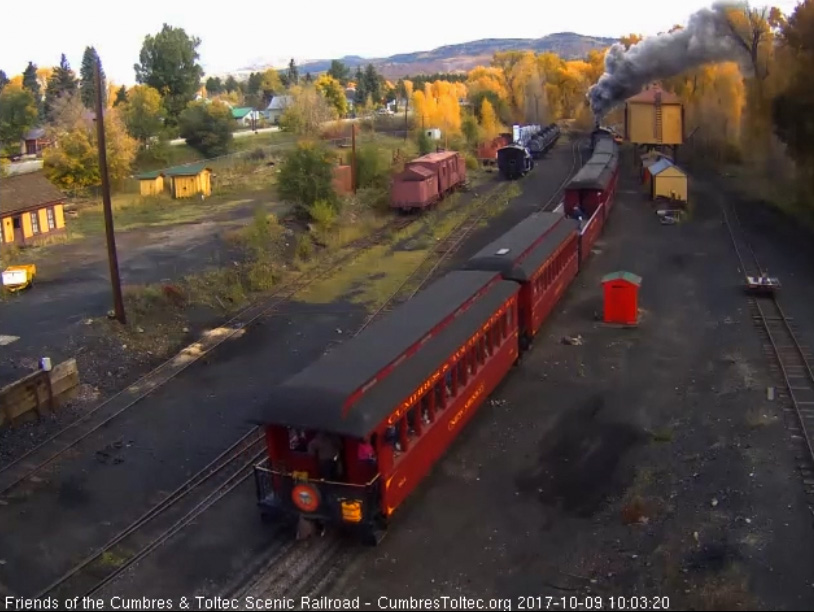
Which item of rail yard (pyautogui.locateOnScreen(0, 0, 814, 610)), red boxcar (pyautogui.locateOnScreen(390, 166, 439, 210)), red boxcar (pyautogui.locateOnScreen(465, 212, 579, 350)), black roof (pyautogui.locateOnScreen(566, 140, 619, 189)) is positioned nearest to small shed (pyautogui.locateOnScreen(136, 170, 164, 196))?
rail yard (pyautogui.locateOnScreen(0, 0, 814, 610))

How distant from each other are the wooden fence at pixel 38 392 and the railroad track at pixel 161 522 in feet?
15.9

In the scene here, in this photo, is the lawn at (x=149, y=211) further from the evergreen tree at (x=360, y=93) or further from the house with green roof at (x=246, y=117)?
the evergreen tree at (x=360, y=93)

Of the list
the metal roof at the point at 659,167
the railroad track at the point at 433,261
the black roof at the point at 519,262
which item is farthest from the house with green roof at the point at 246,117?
the black roof at the point at 519,262

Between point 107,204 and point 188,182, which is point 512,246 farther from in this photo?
point 188,182

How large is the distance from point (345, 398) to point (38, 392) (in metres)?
9.70

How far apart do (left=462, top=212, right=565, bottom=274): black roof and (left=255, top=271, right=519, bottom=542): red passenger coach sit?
4.79m

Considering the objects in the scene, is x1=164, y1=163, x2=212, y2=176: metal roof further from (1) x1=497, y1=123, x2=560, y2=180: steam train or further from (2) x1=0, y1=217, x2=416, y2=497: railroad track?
(2) x1=0, y1=217, x2=416, y2=497: railroad track

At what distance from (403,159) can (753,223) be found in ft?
93.1

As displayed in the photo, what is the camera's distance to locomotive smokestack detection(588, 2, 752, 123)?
162 feet

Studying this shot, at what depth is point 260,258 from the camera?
29.1 metres

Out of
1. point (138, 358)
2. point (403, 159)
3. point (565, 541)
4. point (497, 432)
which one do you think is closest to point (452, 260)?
point (138, 358)

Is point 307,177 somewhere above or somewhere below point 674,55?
below

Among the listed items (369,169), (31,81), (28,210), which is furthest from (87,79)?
(28,210)

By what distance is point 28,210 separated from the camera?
35.2m
